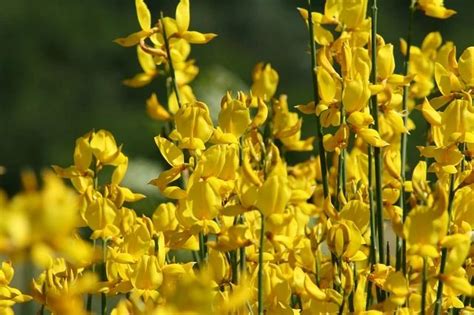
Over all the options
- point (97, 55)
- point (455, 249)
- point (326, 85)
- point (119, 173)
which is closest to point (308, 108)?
point (326, 85)

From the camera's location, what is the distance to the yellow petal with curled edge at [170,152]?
1016 millimetres

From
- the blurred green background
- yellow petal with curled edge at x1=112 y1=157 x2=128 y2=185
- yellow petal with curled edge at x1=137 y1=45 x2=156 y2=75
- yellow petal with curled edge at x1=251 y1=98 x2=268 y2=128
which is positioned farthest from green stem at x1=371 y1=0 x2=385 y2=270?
the blurred green background

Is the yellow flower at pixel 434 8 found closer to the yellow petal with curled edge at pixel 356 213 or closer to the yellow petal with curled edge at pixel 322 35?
the yellow petal with curled edge at pixel 322 35

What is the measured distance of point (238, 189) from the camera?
2.97 ft

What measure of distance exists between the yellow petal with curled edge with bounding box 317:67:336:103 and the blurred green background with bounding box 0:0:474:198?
5431 mm

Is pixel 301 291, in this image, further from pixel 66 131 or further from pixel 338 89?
pixel 66 131

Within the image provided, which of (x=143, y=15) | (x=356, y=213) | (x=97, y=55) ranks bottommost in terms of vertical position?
(x=97, y=55)

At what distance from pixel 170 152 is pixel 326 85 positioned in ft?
0.45

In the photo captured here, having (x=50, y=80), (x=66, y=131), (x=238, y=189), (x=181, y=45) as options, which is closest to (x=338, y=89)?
(x=238, y=189)

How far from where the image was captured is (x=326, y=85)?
99cm

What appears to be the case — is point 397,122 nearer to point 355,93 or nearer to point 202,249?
point 355,93

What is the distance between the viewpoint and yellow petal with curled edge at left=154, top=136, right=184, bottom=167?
102 cm

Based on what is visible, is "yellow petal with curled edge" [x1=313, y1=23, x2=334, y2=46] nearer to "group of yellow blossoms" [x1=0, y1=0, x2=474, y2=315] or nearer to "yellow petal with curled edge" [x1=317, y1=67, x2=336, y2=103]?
"group of yellow blossoms" [x1=0, y1=0, x2=474, y2=315]

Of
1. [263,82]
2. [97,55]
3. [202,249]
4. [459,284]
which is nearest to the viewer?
[459,284]
